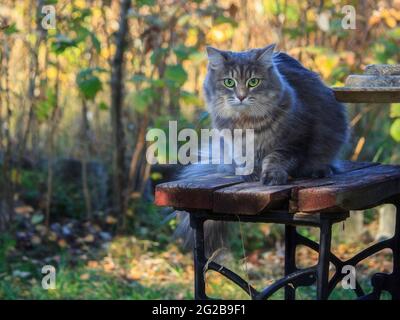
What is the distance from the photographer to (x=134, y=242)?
525 centimetres

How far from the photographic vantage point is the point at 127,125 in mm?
5965

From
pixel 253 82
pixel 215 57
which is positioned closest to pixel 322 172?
pixel 253 82

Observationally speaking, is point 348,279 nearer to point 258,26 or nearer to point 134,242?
point 134,242

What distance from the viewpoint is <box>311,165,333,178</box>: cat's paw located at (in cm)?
320

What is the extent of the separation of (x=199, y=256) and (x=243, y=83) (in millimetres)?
781

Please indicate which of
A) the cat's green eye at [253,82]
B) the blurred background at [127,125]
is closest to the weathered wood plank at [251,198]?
the cat's green eye at [253,82]

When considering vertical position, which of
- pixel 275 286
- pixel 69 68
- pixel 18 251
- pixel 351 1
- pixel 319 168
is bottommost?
pixel 18 251

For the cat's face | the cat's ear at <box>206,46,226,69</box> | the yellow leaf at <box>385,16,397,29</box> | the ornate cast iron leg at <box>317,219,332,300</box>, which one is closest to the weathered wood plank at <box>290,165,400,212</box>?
the ornate cast iron leg at <box>317,219,332,300</box>

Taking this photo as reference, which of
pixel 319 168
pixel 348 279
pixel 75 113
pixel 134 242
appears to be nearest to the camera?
pixel 319 168

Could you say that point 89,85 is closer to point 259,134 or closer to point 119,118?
point 119,118

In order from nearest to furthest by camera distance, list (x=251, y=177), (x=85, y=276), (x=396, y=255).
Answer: (x=251, y=177), (x=396, y=255), (x=85, y=276)
